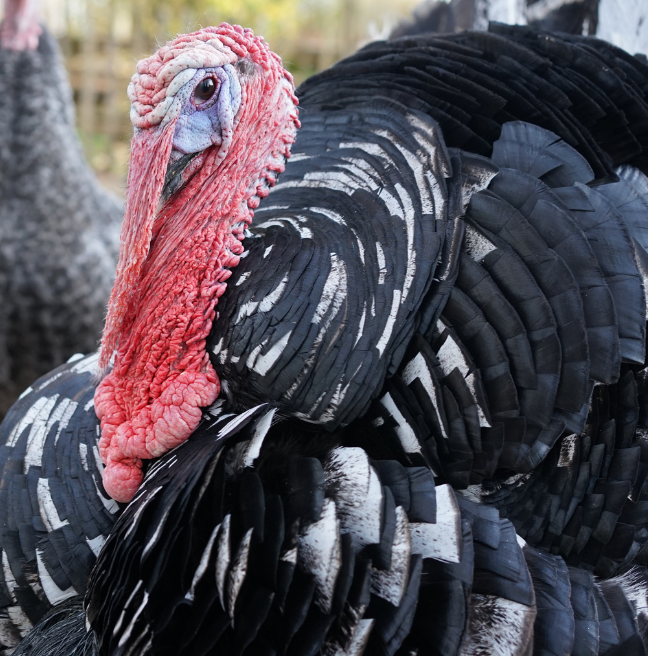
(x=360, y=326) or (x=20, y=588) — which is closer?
(x=360, y=326)

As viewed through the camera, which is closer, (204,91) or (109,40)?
(204,91)

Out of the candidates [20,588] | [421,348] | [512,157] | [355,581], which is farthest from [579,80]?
[20,588]

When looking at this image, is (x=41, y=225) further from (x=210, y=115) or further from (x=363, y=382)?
(x=363, y=382)

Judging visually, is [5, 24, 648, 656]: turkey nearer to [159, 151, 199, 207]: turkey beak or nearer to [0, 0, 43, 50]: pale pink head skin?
[159, 151, 199, 207]: turkey beak

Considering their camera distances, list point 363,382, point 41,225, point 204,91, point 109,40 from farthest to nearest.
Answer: point 109,40 < point 41,225 < point 204,91 < point 363,382

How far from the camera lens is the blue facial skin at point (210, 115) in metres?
1.87

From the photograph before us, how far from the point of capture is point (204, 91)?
6.15ft

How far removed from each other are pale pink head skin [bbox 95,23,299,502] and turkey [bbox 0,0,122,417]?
2207 millimetres

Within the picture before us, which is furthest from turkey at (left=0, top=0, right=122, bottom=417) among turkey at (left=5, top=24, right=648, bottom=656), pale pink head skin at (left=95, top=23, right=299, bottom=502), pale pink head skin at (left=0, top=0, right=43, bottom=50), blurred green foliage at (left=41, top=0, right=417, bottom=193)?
blurred green foliage at (left=41, top=0, right=417, bottom=193)

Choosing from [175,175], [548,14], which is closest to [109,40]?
[548,14]

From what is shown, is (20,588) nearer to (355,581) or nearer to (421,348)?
(355,581)

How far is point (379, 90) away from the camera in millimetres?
2117

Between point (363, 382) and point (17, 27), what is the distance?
3.40 metres

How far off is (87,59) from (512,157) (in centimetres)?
743
